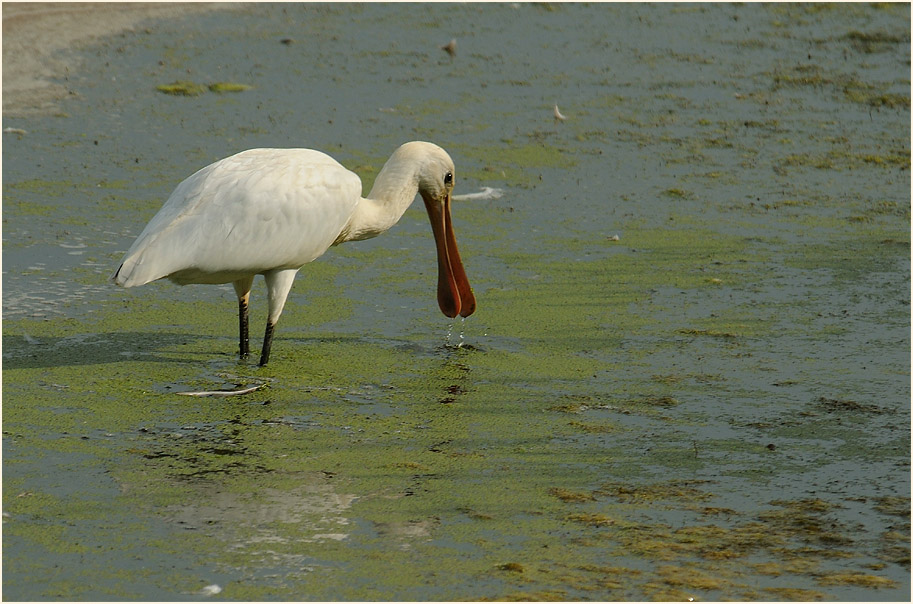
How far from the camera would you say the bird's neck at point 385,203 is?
665 cm

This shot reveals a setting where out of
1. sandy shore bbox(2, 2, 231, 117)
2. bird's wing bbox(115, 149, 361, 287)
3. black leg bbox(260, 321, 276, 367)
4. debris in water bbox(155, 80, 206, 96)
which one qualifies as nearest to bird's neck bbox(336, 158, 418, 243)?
bird's wing bbox(115, 149, 361, 287)

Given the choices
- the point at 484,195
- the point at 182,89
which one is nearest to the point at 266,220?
the point at 484,195

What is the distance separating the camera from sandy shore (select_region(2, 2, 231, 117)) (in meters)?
11.1

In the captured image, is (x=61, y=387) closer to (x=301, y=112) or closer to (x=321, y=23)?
(x=301, y=112)

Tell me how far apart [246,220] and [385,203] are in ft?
3.04

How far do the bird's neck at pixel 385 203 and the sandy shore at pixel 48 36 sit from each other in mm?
4892

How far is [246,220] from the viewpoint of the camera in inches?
237

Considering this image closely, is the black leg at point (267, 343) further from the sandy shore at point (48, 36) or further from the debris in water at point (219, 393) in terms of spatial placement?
the sandy shore at point (48, 36)

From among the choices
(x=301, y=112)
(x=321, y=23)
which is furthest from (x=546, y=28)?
(x=301, y=112)

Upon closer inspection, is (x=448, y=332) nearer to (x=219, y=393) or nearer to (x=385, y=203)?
(x=385, y=203)

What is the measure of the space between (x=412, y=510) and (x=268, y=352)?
1.76 m

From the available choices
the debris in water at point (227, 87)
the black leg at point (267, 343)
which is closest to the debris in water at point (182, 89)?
the debris in water at point (227, 87)

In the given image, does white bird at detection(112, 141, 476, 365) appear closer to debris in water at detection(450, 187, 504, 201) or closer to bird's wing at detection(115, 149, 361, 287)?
bird's wing at detection(115, 149, 361, 287)

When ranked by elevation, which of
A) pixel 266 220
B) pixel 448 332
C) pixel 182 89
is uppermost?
pixel 182 89
